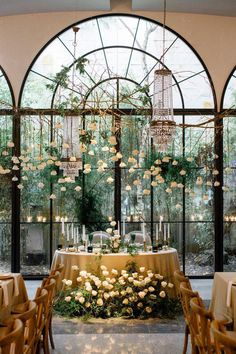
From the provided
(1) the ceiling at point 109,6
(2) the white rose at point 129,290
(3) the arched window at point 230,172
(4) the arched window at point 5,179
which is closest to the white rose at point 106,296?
(2) the white rose at point 129,290

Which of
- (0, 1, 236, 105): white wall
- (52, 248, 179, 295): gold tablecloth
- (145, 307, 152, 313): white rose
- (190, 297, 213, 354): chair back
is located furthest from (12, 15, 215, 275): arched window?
(190, 297, 213, 354): chair back

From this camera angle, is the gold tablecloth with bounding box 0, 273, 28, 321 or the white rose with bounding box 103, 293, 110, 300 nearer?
the gold tablecloth with bounding box 0, 273, 28, 321

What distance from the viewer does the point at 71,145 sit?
23.2 ft

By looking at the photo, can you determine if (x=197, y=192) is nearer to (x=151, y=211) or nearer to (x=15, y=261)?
(x=151, y=211)

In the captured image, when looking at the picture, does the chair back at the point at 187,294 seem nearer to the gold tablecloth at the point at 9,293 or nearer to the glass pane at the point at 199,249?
the gold tablecloth at the point at 9,293

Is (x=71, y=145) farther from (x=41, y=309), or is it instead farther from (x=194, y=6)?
(x=194, y=6)

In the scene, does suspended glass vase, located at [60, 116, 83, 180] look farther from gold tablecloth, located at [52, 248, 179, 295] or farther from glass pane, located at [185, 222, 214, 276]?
glass pane, located at [185, 222, 214, 276]

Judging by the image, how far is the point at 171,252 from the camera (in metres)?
7.52

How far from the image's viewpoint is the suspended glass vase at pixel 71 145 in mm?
7023

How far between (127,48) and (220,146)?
106 inches

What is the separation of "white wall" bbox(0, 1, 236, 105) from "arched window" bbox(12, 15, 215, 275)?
0.14 meters

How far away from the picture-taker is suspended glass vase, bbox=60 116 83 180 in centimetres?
702

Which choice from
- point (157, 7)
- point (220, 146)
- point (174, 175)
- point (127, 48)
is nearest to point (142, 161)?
point (174, 175)

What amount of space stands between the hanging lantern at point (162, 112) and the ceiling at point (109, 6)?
12.6ft
